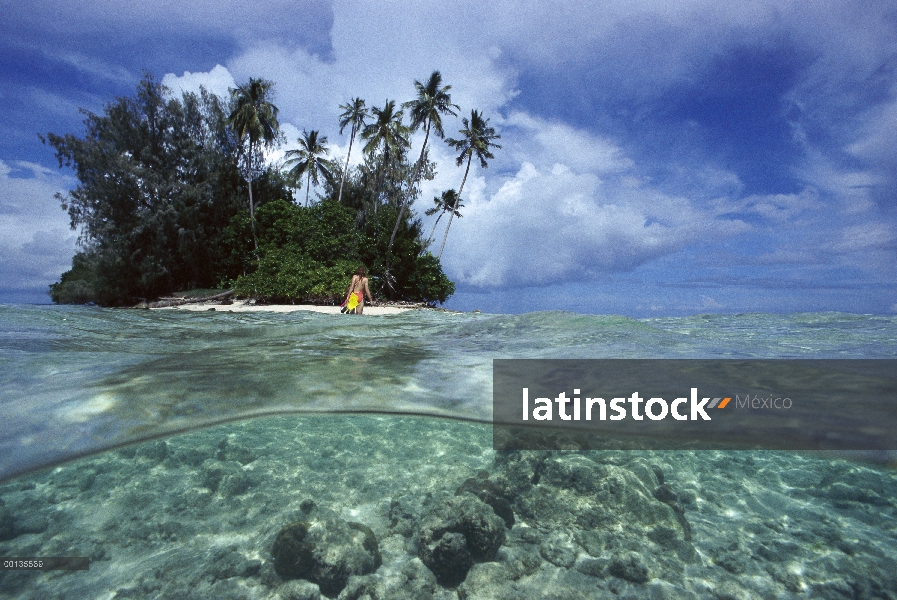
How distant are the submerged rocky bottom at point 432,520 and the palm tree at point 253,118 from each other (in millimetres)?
26507

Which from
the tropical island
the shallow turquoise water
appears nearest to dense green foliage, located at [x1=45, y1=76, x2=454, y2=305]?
the tropical island

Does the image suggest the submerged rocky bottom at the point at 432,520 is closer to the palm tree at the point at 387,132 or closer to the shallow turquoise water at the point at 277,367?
the shallow turquoise water at the point at 277,367

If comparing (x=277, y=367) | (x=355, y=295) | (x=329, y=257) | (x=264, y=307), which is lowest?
(x=277, y=367)

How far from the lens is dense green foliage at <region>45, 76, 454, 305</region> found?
30.2m

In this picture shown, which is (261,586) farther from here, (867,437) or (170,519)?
(867,437)

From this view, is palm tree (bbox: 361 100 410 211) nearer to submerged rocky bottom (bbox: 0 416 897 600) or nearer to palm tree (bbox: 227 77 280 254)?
palm tree (bbox: 227 77 280 254)

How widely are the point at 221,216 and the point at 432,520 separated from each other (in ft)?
112

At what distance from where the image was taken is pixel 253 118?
32344 millimetres

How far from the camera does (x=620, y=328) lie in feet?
30.5

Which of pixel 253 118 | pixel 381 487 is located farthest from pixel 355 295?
pixel 253 118

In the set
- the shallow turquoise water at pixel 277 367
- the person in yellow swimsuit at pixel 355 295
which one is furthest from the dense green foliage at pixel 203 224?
the shallow turquoise water at pixel 277 367

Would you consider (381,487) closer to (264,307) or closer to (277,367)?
(277,367)

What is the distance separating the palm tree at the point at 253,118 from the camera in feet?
107

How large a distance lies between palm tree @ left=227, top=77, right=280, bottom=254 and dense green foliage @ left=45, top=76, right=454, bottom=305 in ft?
0.94
